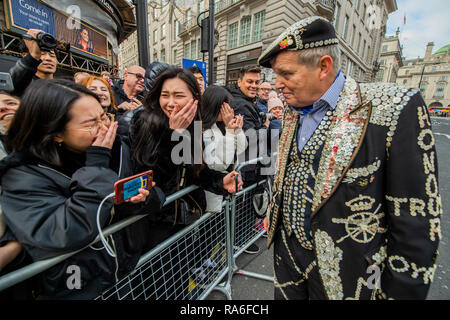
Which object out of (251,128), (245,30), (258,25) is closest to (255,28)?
(258,25)

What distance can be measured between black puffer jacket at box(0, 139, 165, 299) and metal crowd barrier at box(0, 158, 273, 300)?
174 mm

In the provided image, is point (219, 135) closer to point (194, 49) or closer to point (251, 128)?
point (251, 128)

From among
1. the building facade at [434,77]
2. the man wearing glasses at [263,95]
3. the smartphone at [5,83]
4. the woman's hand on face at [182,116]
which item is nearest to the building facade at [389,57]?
the building facade at [434,77]

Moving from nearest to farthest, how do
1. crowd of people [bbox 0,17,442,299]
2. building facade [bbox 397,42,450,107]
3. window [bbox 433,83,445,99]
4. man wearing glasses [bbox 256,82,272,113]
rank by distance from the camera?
crowd of people [bbox 0,17,442,299] → man wearing glasses [bbox 256,82,272,113] → building facade [bbox 397,42,450,107] → window [bbox 433,83,445,99]

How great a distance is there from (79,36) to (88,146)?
1385 centimetres

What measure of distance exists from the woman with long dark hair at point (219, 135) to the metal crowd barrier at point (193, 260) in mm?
210

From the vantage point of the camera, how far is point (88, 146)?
122 centimetres

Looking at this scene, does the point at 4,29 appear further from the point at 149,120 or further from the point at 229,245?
the point at 229,245

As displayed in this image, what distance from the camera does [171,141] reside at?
153 centimetres

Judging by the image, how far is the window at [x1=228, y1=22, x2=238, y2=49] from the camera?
14688 mm

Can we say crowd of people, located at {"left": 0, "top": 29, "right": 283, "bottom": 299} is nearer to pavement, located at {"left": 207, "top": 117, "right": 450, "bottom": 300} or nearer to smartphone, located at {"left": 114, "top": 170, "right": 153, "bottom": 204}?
smartphone, located at {"left": 114, "top": 170, "right": 153, "bottom": 204}

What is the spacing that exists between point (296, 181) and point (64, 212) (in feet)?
4.18

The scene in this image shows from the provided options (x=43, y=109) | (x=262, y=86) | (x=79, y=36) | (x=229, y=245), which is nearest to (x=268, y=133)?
(x=262, y=86)

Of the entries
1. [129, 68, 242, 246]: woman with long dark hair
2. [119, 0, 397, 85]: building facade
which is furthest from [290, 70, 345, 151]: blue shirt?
[119, 0, 397, 85]: building facade
